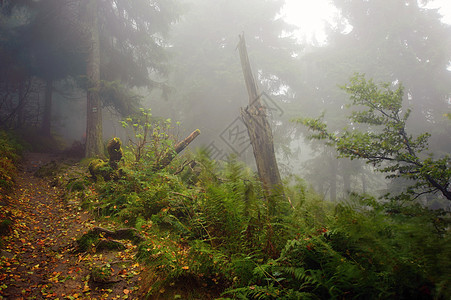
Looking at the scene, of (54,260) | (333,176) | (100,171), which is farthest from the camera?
(333,176)

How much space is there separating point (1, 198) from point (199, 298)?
5163 millimetres

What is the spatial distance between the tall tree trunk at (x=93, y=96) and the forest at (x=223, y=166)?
74 mm

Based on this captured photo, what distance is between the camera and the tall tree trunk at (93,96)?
10305 millimetres

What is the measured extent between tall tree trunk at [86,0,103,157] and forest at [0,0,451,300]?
2.9 inches

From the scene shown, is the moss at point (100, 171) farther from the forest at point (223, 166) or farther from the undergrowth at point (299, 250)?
the undergrowth at point (299, 250)

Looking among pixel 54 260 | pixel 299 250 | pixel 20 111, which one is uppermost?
pixel 20 111

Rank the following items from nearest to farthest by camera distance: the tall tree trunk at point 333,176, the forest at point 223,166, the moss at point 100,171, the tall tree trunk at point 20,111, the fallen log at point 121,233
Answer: the forest at point 223,166
the fallen log at point 121,233
the moss at point 100,171
the tall tree trunk at point 20,111
the tall tree trunk at point 333,176

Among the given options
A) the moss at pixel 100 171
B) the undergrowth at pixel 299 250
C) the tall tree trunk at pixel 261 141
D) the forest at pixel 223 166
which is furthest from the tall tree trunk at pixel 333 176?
the moss at pixel 100 171

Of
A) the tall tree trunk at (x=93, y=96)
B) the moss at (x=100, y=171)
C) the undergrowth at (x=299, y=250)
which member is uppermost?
the tall tree trunk at (x=93, y=96)

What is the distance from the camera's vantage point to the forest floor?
2547 mm

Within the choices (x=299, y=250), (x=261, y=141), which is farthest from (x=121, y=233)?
(x=261, y=141)

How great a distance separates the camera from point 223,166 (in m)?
10.6

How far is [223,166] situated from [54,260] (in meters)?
7.83

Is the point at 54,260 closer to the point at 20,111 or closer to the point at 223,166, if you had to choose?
the point at 223,166
